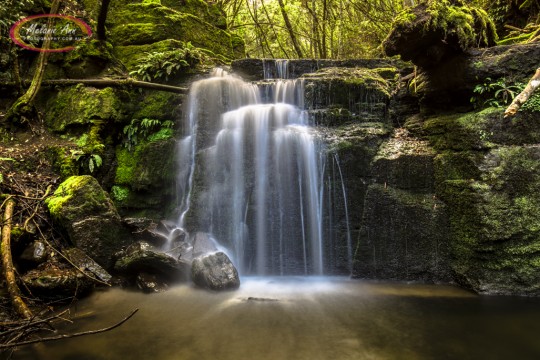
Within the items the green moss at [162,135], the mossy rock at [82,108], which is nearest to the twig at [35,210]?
the mossy rock at [82,108]

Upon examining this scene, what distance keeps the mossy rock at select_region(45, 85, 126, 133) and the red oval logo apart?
4.69 feet

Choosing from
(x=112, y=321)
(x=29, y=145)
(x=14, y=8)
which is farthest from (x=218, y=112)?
(x=14, y=8)

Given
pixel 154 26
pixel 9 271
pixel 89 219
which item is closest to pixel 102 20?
pixel 154 26

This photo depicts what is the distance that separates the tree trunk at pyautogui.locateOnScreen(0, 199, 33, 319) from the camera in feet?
11.8

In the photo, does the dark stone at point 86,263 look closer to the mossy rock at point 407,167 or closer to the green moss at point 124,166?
the green moss at point 124,166

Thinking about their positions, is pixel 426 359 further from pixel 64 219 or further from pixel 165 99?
pixel 165 99

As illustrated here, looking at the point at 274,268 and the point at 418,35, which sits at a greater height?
the point at 418,35

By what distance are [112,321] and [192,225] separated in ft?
8.19

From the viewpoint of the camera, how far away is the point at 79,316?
398 cm

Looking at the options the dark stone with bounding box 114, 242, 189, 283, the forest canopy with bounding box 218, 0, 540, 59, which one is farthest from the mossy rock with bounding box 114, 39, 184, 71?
the dark stone with bounding box 114, 242, 189, 283

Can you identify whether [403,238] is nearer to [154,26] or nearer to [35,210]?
[35,210]

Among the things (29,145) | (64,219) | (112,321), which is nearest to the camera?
(112,321)

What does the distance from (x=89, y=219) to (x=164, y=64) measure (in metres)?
4.33

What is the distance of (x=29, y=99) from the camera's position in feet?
A: 24.1
